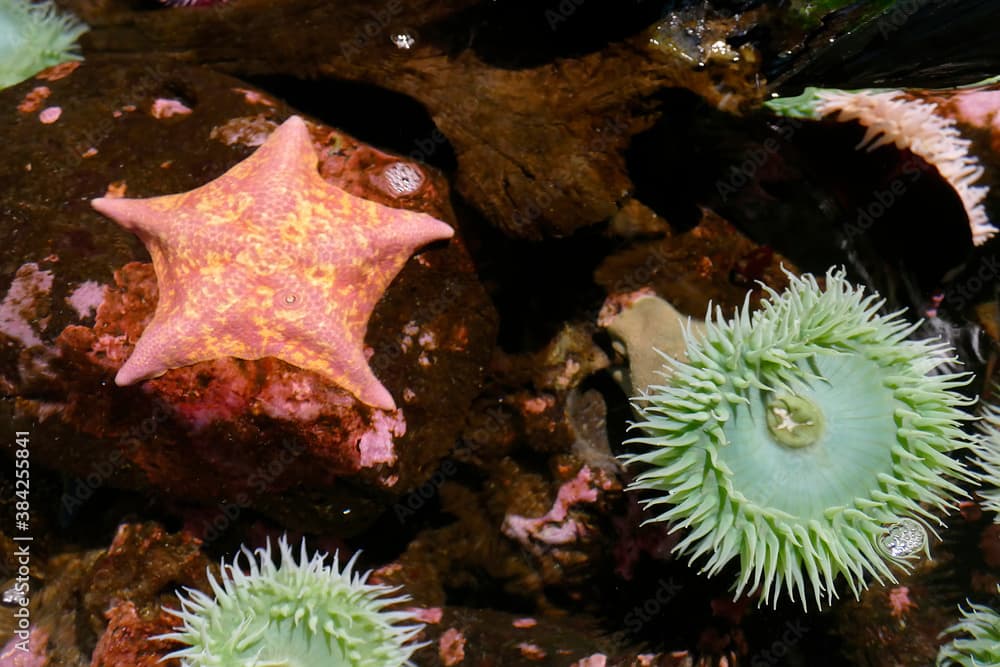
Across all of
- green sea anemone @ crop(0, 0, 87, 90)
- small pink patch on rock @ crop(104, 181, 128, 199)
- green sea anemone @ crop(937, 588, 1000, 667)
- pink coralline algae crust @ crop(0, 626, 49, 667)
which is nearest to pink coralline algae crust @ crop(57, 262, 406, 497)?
small pink patch on rock @ crop(104, 181, 128, 199)

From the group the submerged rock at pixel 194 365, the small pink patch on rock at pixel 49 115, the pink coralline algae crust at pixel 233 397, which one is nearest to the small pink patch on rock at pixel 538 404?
the submerged rock at pixel 194 365

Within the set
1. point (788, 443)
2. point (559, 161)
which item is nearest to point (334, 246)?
point (559, 161)

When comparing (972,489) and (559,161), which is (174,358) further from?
(972,489)

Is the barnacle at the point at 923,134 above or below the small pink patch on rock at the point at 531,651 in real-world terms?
above

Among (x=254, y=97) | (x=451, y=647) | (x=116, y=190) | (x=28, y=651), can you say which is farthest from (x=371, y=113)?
(x=28, y=651)

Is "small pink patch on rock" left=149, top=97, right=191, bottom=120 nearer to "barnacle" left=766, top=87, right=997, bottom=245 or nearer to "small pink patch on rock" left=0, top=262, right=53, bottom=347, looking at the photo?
"small pink patch on rock" left=0, top=262, right=53, bottom=347

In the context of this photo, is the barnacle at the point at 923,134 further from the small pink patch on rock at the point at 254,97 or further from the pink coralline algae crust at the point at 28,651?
the pink coralline algae crust at the point at 28,651

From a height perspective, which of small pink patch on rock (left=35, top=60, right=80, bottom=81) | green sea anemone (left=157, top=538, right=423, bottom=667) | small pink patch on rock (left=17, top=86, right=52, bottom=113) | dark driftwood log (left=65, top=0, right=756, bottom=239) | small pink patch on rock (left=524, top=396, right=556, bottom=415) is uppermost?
dark driftwood log (left=65, top=0, right=756, bottom=239)
